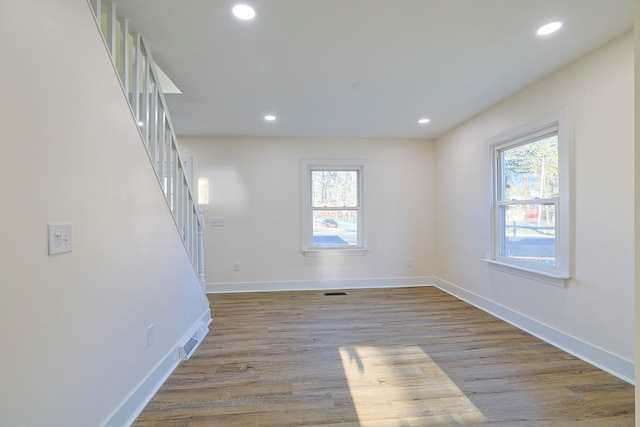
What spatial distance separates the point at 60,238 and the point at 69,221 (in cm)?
9

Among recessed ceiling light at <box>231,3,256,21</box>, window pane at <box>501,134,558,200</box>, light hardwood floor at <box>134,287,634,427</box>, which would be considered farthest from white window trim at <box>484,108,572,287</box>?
recessed ceiling light at <box>231,3,256,21</box>

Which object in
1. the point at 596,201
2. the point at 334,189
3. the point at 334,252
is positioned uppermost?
the point at 334,189

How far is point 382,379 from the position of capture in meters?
2.05

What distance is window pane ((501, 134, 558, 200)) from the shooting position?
2652mm

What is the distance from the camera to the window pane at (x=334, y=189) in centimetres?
463

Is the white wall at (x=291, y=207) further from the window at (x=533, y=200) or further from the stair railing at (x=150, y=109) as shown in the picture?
the window at (x=533, y=200)

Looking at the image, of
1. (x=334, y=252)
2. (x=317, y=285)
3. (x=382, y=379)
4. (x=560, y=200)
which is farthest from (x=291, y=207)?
(x=560, y=200)

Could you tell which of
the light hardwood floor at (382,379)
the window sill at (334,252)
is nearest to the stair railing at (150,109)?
the light hardwood floor at (382,379)

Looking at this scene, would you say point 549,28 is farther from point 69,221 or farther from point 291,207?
point 291,207

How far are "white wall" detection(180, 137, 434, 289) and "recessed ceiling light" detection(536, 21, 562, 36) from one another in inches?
107

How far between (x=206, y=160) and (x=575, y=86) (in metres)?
4.19

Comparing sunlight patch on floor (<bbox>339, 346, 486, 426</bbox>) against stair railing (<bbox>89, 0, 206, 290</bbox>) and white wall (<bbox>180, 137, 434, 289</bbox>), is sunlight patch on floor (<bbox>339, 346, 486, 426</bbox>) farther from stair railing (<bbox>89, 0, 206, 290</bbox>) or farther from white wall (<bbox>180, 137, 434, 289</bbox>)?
white wall (<bbox>180, 137, 434, 289</bbox>)

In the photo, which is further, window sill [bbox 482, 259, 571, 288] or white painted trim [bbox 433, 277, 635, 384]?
window sill [bbox 482, 259, 571, 288]

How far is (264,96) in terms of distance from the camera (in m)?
2.93
